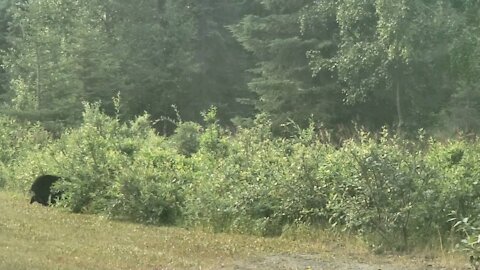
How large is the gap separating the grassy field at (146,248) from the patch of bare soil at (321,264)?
0.6 inches

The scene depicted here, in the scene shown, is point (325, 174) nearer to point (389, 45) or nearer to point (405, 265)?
point (405, 265)

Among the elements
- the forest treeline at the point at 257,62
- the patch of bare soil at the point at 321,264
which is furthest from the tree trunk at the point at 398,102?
the patch of bare soil at the point at 321,264

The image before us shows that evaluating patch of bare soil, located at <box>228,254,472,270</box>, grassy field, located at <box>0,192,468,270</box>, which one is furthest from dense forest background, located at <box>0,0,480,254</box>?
patch of bare soil, located at <box>228,254,472,270</box>

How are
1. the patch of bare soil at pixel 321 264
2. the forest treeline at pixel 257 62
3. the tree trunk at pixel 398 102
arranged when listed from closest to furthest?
the patch of bare soil at pixel 321 264, the forest treeline at pixel 257 62, the tree trunk at pixel 398 102

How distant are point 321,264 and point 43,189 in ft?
27.0

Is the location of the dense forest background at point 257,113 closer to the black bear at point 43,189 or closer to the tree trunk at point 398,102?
the tree trunk at point 398,102

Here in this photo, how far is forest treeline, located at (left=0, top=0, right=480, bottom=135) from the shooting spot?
999 inches

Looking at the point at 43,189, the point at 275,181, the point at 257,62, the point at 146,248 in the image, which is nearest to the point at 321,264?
the point at 146,248

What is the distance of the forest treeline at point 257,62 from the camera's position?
2538cm

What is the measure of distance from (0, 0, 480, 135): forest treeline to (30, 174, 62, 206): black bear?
6.77 meters

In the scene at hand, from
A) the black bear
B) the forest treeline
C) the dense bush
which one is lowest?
the black bear

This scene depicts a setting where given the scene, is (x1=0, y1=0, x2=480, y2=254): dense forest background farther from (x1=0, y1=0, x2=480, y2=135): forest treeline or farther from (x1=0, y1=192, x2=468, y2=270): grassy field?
(x1=0, y1=192, x2=468, y2=270): grassy field

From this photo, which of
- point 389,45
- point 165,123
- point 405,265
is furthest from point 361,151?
point 165,123

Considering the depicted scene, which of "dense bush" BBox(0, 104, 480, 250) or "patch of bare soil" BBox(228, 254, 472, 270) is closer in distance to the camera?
"patch of bare soil" BBox(228, 254, 472, 270)
